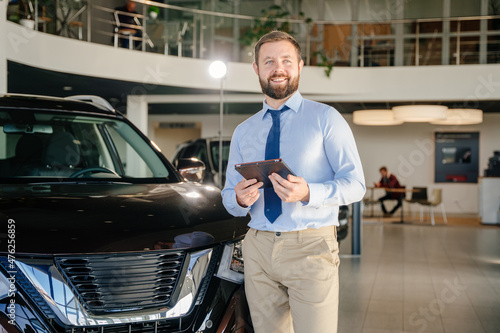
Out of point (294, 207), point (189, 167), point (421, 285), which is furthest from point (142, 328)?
point (421, 285)

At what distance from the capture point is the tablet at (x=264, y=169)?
156cm

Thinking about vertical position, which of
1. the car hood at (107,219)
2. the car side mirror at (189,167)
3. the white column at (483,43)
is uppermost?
the white column at (483,43)

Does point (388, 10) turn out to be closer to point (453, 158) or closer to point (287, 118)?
point (453, 158)

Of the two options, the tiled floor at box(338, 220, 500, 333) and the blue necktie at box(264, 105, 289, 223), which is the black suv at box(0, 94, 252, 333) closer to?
the blue necktie at box(264, 105, 289, 223)

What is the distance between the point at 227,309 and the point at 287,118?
2.19ft

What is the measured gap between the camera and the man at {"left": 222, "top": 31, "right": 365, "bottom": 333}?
1.74 m

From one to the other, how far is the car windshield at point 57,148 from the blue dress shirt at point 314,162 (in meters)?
0.92

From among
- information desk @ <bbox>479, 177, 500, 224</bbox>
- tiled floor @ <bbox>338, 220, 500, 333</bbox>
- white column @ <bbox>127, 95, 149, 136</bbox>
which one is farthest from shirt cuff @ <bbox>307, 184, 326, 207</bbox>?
white column @ <bbox>127, 95, 149, 136</bbox>

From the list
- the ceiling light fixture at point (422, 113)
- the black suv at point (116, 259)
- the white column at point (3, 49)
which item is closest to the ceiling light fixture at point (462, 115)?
the ceiling light fixture at point (422, 113)

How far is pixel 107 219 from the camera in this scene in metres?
1.75

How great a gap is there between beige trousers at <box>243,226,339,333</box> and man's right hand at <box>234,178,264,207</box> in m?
0.16

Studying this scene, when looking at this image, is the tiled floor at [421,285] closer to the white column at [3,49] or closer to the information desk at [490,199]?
the information desk at [490,199]

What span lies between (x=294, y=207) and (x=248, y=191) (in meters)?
0.19

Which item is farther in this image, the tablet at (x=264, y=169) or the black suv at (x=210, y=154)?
the black suv at (x=210, y=154)
